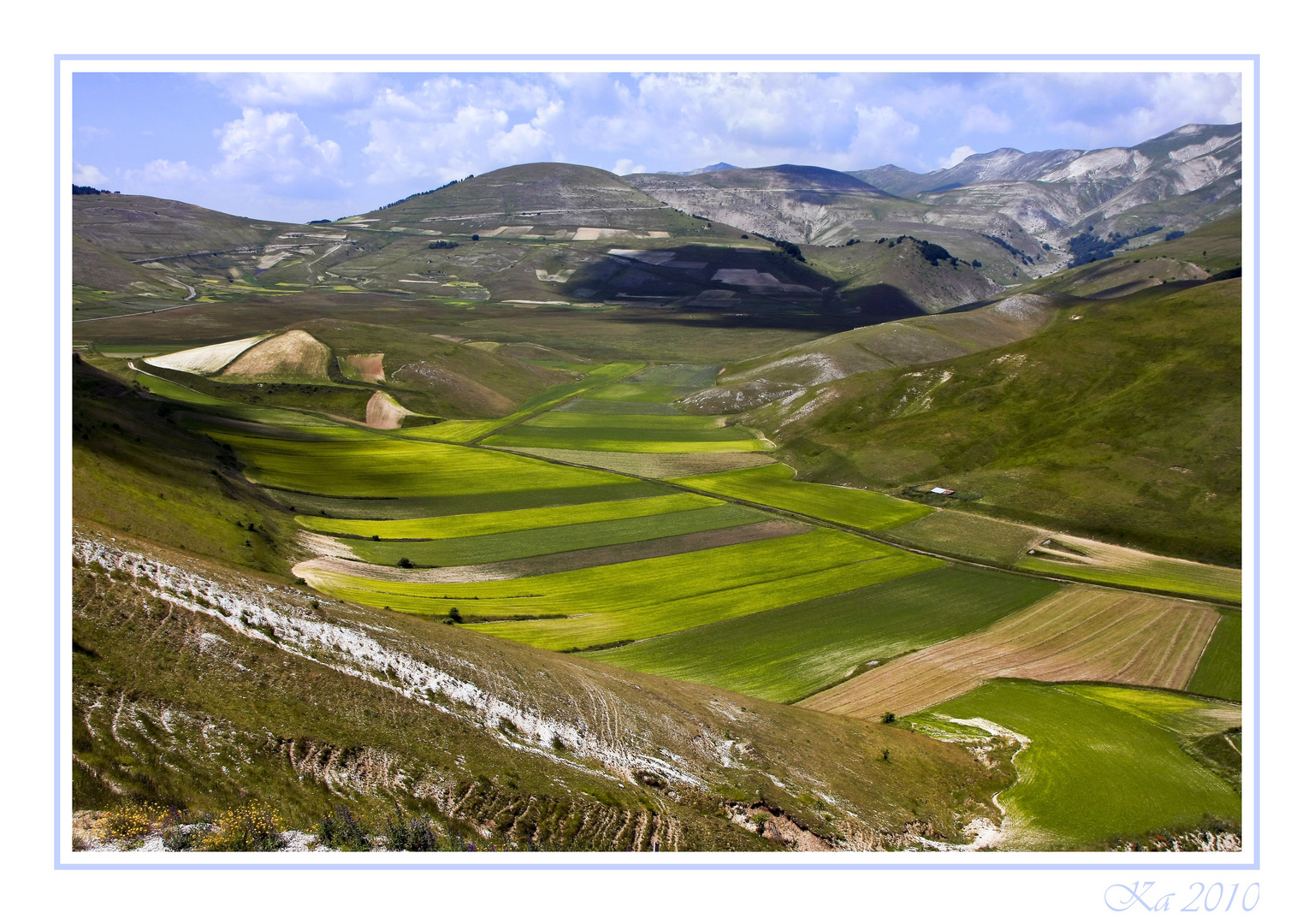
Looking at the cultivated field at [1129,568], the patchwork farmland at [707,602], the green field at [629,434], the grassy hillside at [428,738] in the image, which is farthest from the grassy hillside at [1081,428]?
the grassy hillside at [428,738]

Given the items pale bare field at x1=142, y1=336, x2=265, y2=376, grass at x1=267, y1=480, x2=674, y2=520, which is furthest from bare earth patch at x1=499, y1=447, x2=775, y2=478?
pale bare field at x1=142, y1=336, x2=265, y2=376

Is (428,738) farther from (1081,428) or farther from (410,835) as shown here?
(1081,428)

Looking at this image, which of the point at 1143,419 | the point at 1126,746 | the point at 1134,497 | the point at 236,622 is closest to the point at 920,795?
the point at 1126,746

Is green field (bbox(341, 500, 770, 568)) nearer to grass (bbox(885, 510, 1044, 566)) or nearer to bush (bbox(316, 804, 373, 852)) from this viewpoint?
grass (bbox(885, 510, 1044, 566))

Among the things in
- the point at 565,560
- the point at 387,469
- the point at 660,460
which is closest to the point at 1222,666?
the point at 565,560

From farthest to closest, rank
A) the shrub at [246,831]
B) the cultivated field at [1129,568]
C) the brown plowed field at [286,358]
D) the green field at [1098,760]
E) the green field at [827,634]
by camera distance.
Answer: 1. the brown plowed field at [286,358]
2. the cultivated field at [1129,568]
3. the green field at [827,634]
4. the green field at [1098,760]
5. the shrub at [246,831]

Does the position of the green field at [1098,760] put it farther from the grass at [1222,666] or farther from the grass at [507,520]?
the grass at [507,520]
